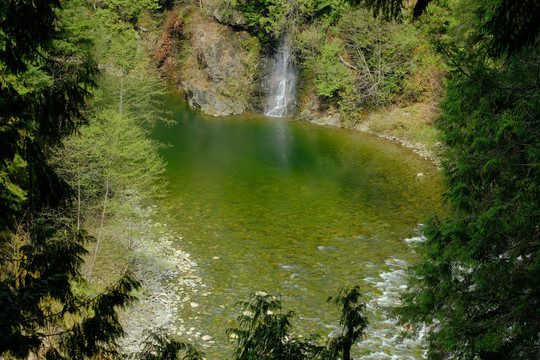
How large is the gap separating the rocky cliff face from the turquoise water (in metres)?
6.44

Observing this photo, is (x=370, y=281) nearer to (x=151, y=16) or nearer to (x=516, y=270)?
(x=516, y=270)

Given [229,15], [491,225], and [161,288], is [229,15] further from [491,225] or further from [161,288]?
[491,225]

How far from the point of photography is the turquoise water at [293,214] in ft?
41.3

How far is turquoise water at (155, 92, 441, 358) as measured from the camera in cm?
1258

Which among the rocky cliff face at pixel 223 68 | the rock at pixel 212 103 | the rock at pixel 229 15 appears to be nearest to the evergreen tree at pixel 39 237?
the rock at pixel 212 103

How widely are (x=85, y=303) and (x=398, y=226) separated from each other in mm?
14620

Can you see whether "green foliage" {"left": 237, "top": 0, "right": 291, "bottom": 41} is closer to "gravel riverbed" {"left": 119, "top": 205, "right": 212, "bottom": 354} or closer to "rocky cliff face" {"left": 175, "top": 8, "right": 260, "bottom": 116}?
"rocky cliff face" {"left": 175, "top": 8, "right": 260, "bottom": 116}

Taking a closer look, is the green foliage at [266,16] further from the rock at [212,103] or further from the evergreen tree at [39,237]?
the evergreen tree at [39,237]

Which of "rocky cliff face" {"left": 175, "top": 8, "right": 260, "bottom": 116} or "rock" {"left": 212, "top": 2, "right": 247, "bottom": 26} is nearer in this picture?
"rocky cliff face" {"left": 175, "top": 8, "right": 260, "bottom": 116}

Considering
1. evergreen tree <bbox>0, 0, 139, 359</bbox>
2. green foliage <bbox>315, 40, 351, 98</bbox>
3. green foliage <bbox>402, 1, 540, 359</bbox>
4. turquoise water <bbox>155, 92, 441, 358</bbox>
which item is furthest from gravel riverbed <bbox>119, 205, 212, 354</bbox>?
green foliage <bbox>315, 40, 351, 98</bbox>

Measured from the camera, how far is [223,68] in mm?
36688

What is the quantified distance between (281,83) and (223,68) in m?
5.26

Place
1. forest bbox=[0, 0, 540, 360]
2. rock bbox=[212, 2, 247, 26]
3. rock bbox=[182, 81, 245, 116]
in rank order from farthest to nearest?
rock bbox=[212, 2, 247, 26] → rock bbox=[182, 81, 245, 116] → forest bbox=[0, 0, 540, 360]

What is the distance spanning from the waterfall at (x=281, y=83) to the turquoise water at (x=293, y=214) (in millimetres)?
5874
